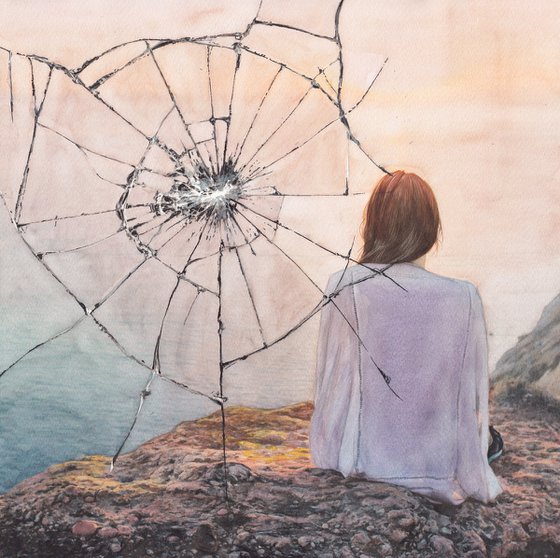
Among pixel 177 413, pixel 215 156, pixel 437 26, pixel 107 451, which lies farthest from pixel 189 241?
pixel 437 26

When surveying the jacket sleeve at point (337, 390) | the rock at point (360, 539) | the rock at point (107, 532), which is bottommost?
the rock at point (107, 532)

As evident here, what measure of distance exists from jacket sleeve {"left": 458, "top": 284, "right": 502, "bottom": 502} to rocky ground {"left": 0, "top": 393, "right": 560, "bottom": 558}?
60 mm

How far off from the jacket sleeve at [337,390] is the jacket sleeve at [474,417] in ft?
0.83

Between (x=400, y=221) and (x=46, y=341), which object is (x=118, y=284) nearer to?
(x=46, y=341)

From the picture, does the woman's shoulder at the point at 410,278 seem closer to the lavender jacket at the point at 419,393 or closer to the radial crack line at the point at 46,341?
the lavender jacket at the point at 419,393

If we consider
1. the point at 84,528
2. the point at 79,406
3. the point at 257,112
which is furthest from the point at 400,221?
the point at 84,528

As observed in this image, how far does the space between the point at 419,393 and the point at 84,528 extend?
871 mm

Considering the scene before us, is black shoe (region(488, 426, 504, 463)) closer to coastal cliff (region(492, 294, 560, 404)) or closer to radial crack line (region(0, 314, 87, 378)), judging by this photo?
coastal cliff (region(492, 294, 560, 404))

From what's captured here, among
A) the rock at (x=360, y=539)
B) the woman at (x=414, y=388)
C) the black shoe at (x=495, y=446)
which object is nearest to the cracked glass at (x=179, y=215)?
the woman at (x=414, y=388)

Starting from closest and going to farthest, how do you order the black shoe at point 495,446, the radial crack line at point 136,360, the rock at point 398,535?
1. the rock at point 398,535
2. the black shoe at point 495,446
3. the radial crack line at point 136,360

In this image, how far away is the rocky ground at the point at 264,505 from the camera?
1710 mm

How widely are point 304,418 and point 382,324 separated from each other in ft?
1.11

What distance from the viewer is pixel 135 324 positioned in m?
1.93

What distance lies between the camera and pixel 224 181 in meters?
1.85
